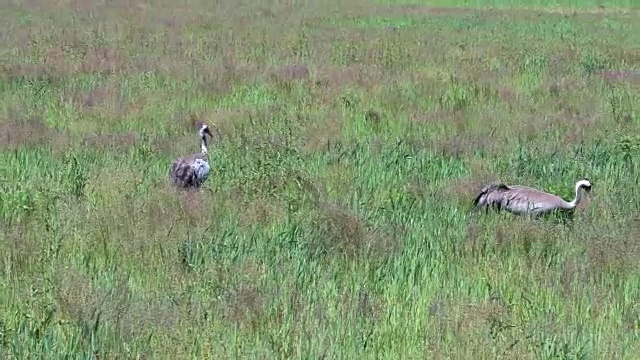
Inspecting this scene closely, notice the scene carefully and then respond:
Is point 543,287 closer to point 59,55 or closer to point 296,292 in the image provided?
point 296,292

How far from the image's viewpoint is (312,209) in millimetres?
7562

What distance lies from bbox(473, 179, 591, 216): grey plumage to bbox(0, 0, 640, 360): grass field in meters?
0.16

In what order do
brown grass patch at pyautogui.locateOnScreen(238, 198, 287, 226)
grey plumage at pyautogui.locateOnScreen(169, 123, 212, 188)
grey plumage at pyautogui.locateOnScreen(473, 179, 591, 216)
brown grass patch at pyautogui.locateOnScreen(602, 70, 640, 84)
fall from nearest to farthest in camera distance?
1. brown grass patch at pyautogui.locateOnScreen(238, 198, 287, 226)
2. grey plumage at pyautogui.locateOnScreen(473, 179, 591, 216)
3. grey plumage at pyautogui.locateOnScreen(169, 123, 212, 188)
4. brown grass patch at pyautogui.locateOnScreen(602, 70, 640, 84)

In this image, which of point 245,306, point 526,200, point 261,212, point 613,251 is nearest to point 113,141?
point 261,212

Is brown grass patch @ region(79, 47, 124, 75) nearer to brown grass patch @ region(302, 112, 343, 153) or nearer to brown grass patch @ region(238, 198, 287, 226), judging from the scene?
brown grass patch @ region(302, 112, 343, 153)

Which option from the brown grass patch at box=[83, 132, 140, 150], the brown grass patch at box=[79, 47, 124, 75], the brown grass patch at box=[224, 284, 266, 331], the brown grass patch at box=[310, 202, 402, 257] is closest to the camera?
the brown grass patch at box=[224, 284, 266, 331]

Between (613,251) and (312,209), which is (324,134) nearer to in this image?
(312,209)

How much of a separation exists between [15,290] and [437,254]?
9.66ft

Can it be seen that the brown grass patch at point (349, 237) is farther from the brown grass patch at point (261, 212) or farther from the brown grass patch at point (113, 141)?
the brown grass patch at point (113, 141)

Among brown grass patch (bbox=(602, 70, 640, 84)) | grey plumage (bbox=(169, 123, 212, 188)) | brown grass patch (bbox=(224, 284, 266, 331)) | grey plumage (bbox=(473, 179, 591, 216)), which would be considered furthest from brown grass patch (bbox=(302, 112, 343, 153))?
brown grass patch (bbox=(602, 70, 640, 84))

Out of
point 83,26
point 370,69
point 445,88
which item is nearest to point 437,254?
point 445,88

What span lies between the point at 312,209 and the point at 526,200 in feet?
6.02

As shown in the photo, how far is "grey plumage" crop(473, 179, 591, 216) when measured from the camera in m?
7.38

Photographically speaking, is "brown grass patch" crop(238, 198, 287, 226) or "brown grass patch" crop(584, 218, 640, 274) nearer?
"brown grass patch" crop(584, 218, 640, 274)
